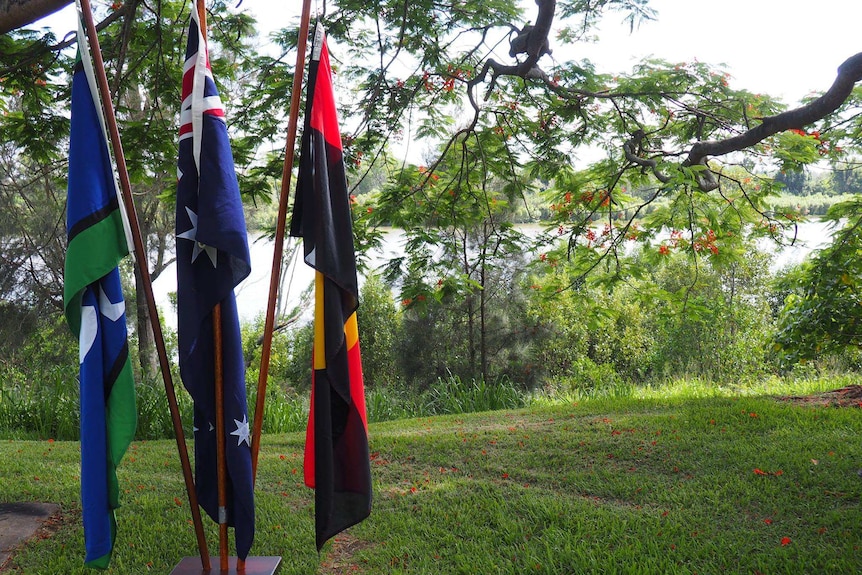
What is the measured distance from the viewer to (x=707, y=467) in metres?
4.03

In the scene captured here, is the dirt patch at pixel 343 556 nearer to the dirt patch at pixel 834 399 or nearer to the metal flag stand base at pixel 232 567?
the metal flag stand base at pixel 232 567

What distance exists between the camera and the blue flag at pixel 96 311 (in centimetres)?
202

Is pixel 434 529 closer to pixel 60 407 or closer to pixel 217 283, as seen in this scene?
pixel 217 283

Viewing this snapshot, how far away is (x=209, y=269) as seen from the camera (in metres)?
2.12

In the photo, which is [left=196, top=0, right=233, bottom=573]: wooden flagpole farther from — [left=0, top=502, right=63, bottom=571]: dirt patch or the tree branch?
[left=0, top=502, right=63, bottom=571]: dirt patch

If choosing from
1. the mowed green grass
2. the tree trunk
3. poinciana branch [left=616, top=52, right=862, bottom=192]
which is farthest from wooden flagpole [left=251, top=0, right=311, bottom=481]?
the tree trunk

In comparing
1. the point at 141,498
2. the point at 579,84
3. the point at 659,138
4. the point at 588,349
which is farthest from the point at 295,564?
the point at 588,349

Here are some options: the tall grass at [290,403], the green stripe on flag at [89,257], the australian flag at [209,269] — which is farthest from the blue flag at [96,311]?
the tall grass at [290,403]

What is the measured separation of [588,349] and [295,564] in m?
8.42

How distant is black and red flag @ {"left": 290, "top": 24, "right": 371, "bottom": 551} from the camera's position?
2137mm

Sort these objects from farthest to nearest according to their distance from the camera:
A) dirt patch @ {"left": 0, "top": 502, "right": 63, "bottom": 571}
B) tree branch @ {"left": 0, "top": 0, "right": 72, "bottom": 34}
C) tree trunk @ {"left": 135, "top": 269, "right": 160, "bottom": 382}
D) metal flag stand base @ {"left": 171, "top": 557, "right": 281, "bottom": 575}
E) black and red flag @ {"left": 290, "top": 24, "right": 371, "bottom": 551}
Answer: tree trunk @ {"left": 135, "top": 269, "right": 160, "bottom": 382}
dirt patch @ {"left": 0, "top": 502, "right": 63, "bottom": 571}
tree branch @ {"left": 0, "top": 0, "right": 72, "bottom": 34}
metal flag stand base @ {"left": 171, "top": 557, "right": 281, "bottom": 575}
black and red flag @ {"left": 290, "top": 24, "right": 371, "bottom": 551}

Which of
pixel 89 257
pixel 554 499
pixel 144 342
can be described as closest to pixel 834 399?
pixel 554 499

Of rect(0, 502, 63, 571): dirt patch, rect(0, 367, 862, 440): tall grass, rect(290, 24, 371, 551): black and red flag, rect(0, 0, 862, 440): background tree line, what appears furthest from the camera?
rect(0, 367, 862, 440): tall grass

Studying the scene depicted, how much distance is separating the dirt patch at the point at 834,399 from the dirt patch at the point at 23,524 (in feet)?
17.4
